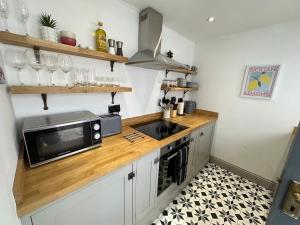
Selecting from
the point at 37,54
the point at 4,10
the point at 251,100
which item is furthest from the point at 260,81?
the point at 4,10

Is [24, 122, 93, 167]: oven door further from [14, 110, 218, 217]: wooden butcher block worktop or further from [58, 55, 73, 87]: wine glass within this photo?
[58, 55, 73, 87]: wine glass

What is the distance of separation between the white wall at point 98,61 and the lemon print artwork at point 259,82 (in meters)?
1.30

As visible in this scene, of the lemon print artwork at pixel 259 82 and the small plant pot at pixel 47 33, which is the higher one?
the small plant pot at pixel 47 33

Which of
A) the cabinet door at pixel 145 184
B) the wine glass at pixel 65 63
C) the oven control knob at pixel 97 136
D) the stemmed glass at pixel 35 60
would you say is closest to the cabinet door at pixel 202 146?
the cabinet door at pixel 145 184

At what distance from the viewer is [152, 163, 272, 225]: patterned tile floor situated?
4.86 feet

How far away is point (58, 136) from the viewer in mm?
954

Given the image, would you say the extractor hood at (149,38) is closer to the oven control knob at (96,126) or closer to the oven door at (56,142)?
the oven control knob at (96,126)

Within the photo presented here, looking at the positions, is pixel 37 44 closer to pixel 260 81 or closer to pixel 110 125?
pixel 110 125

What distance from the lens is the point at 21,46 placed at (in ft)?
3.13

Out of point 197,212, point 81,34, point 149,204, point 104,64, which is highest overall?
point 81,34

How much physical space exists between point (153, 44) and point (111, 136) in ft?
3.84

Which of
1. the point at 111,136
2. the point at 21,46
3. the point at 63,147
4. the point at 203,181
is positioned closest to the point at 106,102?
the point at 111,136

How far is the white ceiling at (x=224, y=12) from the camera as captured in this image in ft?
4.40

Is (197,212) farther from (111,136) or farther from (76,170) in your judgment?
(76,170)
